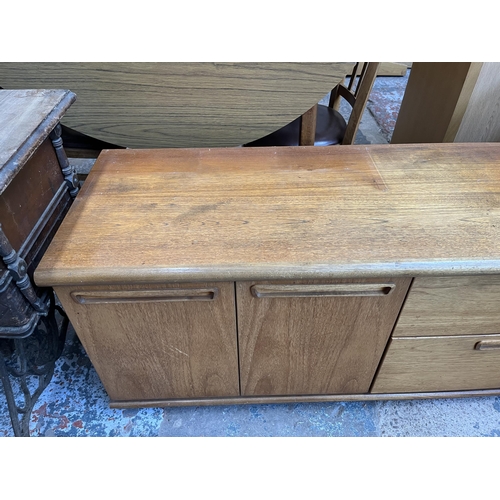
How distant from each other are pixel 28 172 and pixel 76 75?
1.51 ft

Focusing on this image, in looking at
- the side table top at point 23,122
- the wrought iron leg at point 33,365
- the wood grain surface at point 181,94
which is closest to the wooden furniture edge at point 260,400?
the wrought iron leg at point 33,365

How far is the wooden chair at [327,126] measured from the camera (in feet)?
4.00

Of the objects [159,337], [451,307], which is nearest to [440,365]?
[451,307]

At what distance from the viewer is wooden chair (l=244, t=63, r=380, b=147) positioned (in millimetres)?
1221

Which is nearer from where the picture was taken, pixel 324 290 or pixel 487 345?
pixel 324 290

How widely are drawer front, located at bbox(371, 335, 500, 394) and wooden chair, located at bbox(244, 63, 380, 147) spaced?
0.75 meters

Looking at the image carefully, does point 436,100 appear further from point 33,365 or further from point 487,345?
point 33,365

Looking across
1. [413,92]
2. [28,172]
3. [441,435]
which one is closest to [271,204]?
[28,172]

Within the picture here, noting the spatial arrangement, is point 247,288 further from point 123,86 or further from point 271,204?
point 123,86

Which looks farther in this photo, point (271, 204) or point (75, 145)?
point (75, 145)

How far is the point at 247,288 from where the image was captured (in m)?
0.80

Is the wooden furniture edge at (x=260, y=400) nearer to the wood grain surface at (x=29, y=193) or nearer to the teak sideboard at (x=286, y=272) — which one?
the teak sideboard at (x=286, y=272)

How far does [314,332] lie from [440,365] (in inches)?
15.7

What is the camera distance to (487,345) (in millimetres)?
948
